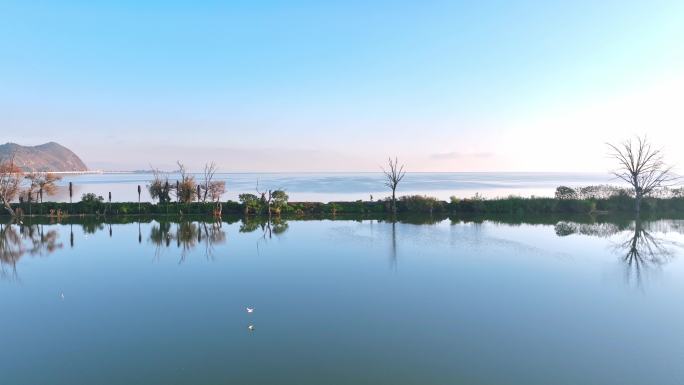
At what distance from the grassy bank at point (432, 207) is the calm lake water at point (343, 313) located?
38.3 feet

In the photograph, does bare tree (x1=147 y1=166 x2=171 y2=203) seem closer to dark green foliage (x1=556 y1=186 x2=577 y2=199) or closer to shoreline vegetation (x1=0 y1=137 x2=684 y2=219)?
shoreline vegetation (x1=0 y1=137 x2=684 y2=219)

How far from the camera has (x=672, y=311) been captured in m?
10.0

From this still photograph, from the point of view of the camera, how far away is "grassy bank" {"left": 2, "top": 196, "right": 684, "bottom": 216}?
31109 mm

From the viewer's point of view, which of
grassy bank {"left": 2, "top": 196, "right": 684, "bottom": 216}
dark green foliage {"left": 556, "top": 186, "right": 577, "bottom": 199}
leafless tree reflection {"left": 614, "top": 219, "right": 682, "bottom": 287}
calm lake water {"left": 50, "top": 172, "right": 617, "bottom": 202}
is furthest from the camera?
calm lake water {"left": 50, "top": 172, "right": 617, "bottom": 202}

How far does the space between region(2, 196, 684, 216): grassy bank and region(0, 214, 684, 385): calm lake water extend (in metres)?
11.7

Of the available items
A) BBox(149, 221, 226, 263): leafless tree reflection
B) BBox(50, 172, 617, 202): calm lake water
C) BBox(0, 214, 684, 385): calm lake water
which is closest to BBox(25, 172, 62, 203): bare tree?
BBox(50, 172, 617, 202): calm lake water

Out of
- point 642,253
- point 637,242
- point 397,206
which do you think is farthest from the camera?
point 397,206

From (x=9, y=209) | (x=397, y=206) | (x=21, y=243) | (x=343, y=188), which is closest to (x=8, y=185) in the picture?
(x=9, y=209)

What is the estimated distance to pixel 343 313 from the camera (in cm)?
981

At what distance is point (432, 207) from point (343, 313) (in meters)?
23.4

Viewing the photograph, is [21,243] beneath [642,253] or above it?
above

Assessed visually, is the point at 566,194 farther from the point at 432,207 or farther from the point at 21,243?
the point at 21,243

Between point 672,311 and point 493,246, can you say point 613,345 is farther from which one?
point 493,246

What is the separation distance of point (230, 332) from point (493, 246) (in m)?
13.3
